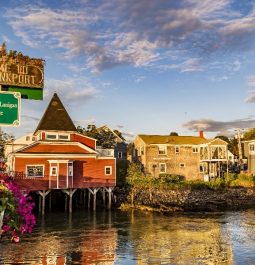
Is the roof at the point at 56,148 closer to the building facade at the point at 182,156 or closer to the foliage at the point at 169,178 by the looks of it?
the foliage at the point at 169,178

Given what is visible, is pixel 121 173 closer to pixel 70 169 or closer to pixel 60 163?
pixel 70 169

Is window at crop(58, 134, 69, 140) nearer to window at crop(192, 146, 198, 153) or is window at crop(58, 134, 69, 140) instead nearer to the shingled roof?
the shingled roof

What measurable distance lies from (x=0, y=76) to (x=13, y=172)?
3425cm

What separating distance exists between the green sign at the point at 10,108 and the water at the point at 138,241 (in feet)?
47.8

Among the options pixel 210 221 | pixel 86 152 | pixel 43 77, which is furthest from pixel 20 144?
pixel 43 77

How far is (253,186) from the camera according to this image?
2010 inches

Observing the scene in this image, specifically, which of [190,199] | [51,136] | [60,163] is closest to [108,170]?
[60,163]

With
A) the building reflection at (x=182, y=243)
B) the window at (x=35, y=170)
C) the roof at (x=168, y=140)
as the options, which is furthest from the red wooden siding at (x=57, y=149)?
the roof at (x=168, y=140)

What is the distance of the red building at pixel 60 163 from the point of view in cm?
3941

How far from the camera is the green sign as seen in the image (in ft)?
19.4

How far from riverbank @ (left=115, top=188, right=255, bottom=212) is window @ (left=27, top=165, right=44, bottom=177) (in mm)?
9893

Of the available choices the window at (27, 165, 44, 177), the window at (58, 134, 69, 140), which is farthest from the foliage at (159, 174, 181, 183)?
the window at (27, 165, 44, 177)

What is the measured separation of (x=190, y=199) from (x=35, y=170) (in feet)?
60.1

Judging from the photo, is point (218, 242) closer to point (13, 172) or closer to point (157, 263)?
point (157, 263)
